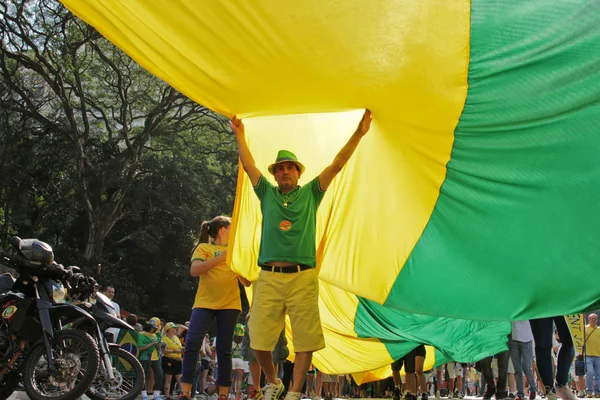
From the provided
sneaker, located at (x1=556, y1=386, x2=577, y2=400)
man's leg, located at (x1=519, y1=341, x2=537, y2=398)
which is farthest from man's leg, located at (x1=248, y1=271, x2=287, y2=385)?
man's leg, located at (x1=519, y1=341, x2=537, y2=398)

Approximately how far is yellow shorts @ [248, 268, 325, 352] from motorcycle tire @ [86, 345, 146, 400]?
7.33 feet

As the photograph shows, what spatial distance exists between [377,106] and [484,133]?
2.45 ft

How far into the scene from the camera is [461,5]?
16.6 ft

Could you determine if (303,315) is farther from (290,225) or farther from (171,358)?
(171,358)

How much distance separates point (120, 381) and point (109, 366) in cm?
23

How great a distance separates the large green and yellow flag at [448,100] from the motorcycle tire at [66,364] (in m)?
2.52

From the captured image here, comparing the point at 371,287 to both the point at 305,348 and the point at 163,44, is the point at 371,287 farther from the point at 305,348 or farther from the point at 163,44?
the point at 163,44

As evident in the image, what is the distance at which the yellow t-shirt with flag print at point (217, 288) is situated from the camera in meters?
7.04

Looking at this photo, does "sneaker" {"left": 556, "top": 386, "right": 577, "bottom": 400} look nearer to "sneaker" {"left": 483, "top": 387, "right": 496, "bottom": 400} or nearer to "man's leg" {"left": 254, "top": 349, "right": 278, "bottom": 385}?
"man's leg" {"left": 254, "top": 349, "right": 278, "bottom": 385}

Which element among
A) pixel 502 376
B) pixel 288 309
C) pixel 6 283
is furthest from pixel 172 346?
pixel 288 309

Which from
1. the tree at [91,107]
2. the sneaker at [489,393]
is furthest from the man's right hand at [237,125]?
the tree at [91,107]

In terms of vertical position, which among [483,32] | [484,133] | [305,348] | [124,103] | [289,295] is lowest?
[305,348]

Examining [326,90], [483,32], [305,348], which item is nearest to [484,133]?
[483,32]

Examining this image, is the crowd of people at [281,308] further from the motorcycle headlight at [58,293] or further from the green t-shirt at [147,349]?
the green t-shirt at [147,349]
